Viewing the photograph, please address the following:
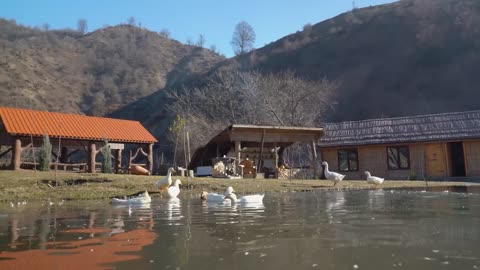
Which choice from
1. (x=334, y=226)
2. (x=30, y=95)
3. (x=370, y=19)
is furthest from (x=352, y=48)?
(x=334, y=226)

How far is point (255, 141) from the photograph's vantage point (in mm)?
26859

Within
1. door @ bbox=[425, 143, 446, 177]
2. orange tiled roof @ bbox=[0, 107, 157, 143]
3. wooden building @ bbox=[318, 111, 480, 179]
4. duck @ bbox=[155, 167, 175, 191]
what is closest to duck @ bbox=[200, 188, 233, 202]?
duck @ bbox=[155, 167, 175, 191]

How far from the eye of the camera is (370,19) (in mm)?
93750

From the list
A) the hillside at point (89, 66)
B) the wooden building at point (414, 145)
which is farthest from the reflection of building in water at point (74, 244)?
the hillside at point (89, 66)

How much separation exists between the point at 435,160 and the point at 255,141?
1380 cm

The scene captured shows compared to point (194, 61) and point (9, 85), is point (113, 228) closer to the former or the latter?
point (9, 85)

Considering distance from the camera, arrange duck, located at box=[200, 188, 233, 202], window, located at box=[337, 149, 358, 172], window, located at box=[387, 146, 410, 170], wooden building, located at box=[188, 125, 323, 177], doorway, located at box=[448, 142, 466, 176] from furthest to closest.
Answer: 1. window, located at box=[337, 149, 358, 172]
2. window, located at box=[387, 146, 410, 170]
3. doorway, located at box=[448, 142, 466, 176]
4. wooden building, located at box=[188, 125, 323, 177]
5. duck, located at box=[200, 188, 233, 202]

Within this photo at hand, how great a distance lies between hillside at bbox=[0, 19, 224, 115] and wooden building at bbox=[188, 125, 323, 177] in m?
47.5

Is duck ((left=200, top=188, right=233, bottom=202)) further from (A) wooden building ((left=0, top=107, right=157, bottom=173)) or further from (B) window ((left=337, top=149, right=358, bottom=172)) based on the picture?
(B) window ((left=337, top=149, right=358, bottom=172))

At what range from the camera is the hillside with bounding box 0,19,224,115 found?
252ft

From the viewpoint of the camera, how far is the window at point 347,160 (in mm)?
34487

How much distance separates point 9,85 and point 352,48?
6211cm

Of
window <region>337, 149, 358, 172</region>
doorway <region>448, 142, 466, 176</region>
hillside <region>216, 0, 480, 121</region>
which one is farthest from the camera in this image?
hillside <region>216, 0, 480, 121</region>

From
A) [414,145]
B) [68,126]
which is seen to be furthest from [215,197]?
[414,145]
